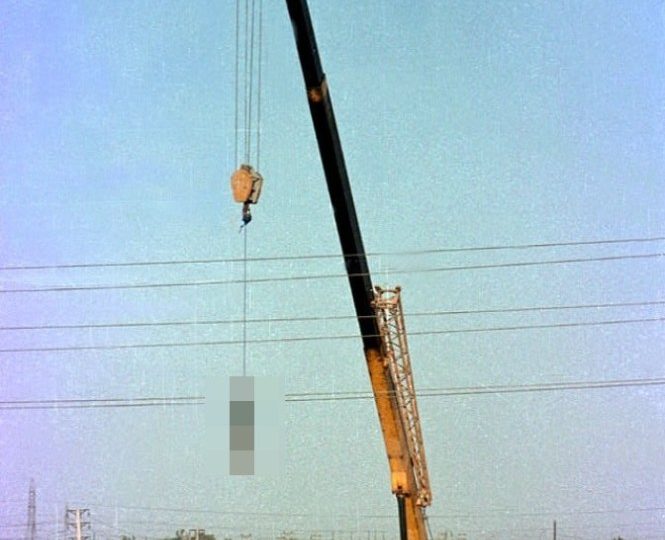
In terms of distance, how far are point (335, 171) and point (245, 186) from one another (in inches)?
140

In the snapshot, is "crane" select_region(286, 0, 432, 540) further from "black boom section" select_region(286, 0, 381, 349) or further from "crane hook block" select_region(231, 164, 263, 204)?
"crane hook block" select_region(231, 164, 263, 204)

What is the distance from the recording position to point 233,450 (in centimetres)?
1451

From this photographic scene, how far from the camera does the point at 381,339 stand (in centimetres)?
2044

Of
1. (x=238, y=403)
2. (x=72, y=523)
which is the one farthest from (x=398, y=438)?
(x=72, y=523)

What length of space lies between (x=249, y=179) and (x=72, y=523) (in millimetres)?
51429

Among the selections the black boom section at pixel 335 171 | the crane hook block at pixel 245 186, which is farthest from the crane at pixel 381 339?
the crane hook block at pixel 245 186

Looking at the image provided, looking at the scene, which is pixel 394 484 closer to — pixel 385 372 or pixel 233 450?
pixel 385 372

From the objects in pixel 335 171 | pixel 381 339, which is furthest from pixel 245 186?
pixel 381 339

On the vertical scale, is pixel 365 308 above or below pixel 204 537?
above

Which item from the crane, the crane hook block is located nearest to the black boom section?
the crane

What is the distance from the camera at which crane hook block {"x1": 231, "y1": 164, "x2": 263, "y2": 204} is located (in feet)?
53.4

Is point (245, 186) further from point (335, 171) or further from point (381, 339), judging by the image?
point (381, 339)

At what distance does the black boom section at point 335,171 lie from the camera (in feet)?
60.3

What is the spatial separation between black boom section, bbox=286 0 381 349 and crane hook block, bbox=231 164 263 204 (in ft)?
10.7
